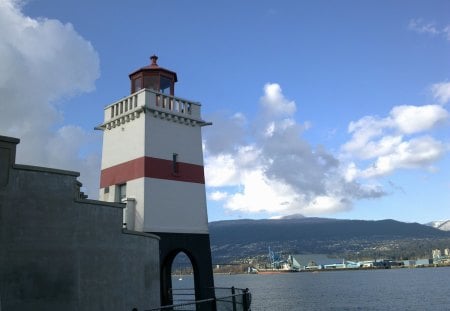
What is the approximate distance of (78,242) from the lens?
13.0 metres

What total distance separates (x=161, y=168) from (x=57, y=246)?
848 cm

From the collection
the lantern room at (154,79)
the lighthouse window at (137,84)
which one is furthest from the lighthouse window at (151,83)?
the lighthouse window at (137,84)

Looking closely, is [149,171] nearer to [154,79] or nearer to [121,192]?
[121,192]

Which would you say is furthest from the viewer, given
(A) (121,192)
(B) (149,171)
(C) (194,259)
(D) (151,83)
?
(D) (151,83)

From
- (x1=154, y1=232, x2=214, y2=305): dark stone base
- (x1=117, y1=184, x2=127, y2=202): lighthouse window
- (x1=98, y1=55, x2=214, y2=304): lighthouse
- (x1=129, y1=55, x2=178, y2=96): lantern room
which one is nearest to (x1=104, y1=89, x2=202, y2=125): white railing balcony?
(x1=98, y1=55, x2=214, y2=304): lighthouse

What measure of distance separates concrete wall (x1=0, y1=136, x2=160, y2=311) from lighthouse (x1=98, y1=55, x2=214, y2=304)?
521 centimetres

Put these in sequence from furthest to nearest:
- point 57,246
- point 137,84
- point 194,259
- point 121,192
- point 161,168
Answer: point 137,84 → point 121,192 → point 194,259 → point 161,168 → point 57,246

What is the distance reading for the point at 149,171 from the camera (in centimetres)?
2003

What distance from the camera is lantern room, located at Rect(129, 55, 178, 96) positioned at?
2217cm

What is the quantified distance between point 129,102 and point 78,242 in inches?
380

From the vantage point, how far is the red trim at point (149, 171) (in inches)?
791

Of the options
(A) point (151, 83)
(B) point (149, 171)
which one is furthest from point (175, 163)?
(A) point (151, 83)

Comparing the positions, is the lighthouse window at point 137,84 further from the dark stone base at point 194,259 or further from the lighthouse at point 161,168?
the dark stone base at point 194,259

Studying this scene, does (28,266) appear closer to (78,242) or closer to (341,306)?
(78,242)
